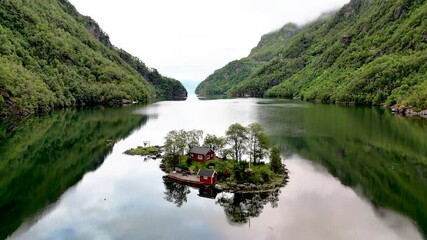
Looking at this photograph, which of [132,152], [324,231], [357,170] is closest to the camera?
[324,231]

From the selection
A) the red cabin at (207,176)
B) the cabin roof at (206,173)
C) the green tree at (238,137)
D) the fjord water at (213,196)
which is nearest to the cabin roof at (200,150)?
the green tree at (238,137)

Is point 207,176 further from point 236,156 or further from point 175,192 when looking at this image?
point 236,156

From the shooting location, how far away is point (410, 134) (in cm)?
10181

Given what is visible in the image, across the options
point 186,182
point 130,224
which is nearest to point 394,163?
point 186,182

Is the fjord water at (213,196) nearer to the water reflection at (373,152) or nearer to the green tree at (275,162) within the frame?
the water reflection at (373,152)

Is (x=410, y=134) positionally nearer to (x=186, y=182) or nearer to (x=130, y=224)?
(x=186, y=182)

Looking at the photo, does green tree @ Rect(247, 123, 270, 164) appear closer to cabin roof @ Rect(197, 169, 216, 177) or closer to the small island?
the small island

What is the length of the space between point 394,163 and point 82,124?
104431mm

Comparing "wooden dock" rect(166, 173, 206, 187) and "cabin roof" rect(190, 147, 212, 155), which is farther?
"cabin roof" rect(190, 147, 212, 155)

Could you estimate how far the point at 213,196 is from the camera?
2270 inches

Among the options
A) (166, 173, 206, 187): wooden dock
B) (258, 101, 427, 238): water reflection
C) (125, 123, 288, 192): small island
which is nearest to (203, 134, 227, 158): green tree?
(125, 123, 288, 192): small island

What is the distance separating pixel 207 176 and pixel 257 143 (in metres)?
14.4

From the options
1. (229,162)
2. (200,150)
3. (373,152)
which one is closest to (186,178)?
(200,150)

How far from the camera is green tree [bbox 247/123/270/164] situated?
7069cm
